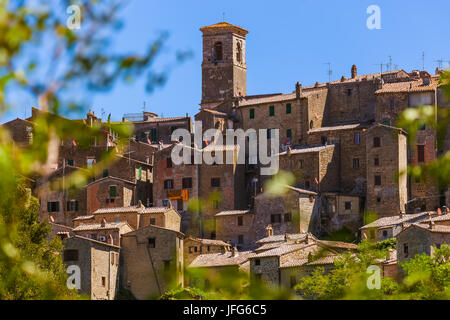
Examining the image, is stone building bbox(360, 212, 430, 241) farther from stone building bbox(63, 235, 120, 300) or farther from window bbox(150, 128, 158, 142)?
window bbox(150, 128, 158, 142)

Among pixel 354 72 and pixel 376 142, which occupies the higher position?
pixel 354 72

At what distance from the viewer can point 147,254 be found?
50750 millimetres

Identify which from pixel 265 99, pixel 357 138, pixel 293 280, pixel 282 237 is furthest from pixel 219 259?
pixel 265 99

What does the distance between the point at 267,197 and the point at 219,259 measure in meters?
6.90

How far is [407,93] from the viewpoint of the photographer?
57.2 meters

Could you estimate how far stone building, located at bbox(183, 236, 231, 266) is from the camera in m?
52.0

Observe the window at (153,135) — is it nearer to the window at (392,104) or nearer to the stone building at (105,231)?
the stone building at (105,231)

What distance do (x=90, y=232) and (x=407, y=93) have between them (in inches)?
774

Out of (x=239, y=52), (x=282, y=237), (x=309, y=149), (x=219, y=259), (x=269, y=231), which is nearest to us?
(x=219, y=259)

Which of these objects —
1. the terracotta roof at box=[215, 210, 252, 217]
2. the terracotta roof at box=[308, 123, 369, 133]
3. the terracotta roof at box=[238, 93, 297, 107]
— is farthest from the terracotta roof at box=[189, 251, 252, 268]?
the terracotta roof at box=[238, 93, 297, 107]

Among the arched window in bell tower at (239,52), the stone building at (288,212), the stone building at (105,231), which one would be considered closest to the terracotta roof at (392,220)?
the stone building at (288,212)

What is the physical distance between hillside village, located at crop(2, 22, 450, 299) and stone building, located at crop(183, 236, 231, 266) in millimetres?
58

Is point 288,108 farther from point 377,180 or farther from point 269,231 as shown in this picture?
point 269,231

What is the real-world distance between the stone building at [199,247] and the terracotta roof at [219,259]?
1274mm
